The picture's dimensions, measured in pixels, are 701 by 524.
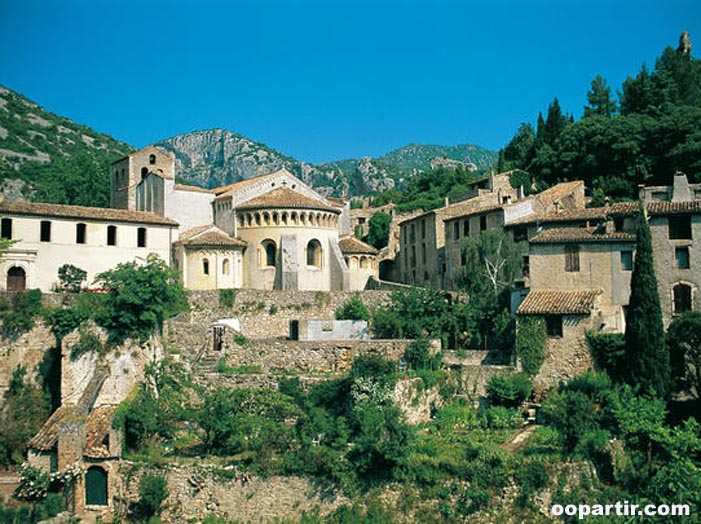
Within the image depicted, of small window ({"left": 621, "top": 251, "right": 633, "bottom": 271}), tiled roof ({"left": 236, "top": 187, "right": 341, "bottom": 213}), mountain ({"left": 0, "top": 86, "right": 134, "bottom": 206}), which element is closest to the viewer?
small window ({"left": 621, "top": 251, "right": 633, "bottom": 271})

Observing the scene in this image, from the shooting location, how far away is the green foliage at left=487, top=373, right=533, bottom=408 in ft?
106

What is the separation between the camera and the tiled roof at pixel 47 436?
92.8 feet

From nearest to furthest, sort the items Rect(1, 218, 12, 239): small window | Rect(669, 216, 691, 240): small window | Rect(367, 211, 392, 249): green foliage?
1. Rect(669, 216, 691, 240): small window
2. Rect(1, 218, 12, 239): small window
3. Rect(367, 211, 392, 249): green foliage

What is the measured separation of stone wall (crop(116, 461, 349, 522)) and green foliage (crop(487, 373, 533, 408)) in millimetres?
9518

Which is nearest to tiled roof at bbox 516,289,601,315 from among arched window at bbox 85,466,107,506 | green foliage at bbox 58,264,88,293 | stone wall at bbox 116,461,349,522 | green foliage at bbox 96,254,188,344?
stone wall at bbox 116,461,349,522

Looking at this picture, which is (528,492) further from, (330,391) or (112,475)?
(112,475)

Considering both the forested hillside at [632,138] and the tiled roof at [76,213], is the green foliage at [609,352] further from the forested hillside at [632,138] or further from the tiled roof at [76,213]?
the tiled roof at [76,213]

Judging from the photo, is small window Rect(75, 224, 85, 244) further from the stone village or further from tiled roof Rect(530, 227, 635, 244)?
tiled roof Rect(530, 227, 635, 244)

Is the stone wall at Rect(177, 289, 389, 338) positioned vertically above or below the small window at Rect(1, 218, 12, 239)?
below

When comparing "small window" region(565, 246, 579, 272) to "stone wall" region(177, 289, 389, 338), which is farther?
"stone wall" region(177, 289, 389, 338)

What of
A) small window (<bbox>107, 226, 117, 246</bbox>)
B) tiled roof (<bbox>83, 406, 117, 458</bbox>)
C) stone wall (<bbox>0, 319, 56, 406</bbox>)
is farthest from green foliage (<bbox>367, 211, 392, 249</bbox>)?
tiled roof (<bbox>83, 406, 117, 458</bbox>)

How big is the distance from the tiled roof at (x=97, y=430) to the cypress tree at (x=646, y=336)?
21.2m

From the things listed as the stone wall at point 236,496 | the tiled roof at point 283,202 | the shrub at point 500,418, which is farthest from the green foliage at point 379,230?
the stone wall at point 236,496

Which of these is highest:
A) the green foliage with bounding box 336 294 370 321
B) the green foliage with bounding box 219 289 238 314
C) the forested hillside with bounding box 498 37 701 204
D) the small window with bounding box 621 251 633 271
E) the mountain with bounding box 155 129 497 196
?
the mountain with bounding box 155 129 497 196
